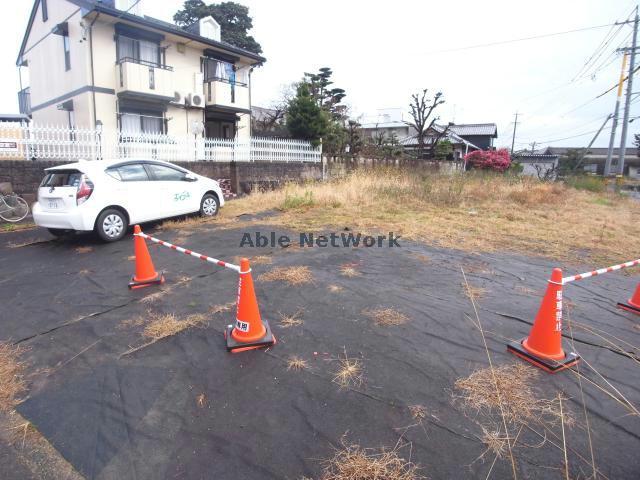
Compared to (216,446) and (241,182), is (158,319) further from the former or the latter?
(241,182)

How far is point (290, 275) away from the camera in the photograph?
420cm

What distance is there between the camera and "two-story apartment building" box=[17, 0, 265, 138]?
44.4ft

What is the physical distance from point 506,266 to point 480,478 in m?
3.67

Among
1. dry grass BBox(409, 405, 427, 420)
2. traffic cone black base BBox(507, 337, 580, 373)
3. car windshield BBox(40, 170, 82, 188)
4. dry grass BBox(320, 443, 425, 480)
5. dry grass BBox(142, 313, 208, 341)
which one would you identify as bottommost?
A: dry grass BBox(320, 443, 425, 480)

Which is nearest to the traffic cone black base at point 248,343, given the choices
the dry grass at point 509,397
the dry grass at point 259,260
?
the dry grass at point 509,397

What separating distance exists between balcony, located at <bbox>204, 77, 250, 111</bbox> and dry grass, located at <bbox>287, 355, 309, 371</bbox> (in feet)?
53.7

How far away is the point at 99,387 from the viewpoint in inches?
89.7

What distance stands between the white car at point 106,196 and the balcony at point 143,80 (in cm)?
909

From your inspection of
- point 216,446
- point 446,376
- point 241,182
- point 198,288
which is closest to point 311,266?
point 198,288

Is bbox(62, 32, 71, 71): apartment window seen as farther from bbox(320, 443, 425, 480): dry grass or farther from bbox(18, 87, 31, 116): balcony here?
bbox(320, 443, 425, 480): dry grass

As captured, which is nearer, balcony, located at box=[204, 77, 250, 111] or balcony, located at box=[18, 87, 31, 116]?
balcony, located at box=[204, 77, 250, 111]

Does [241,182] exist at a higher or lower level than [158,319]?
higher

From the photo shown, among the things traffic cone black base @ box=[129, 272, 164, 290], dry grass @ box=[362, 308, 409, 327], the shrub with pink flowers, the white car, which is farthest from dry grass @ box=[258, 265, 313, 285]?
the shrub with pink flowers

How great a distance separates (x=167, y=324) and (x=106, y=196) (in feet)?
12.2
